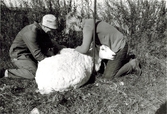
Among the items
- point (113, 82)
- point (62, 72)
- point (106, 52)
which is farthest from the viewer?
point (113, 82)

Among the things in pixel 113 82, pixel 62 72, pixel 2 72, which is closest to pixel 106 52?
pixel 113 82

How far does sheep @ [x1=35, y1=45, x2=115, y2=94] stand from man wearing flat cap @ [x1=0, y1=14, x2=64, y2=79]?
28 centimetres

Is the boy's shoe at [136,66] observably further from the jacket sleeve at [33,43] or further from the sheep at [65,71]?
the jacket sleeve at [33,43]

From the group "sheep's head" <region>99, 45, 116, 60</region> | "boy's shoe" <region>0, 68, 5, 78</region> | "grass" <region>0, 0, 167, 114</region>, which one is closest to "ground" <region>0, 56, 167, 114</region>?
"grass" <region>0, 0, 167, 114</region>

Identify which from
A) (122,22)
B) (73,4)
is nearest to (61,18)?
(73,4)

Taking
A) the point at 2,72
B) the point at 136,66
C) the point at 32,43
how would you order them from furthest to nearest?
the point at 136,66 < the point at 2,72 < the point at 32,43

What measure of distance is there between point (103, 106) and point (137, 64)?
130cm

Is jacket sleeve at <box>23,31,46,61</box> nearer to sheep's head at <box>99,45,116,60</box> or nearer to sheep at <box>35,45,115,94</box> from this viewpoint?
sheep at <box>35,45,115,94</box>

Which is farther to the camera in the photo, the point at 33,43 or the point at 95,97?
the point at 33,43

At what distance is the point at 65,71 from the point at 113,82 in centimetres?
96

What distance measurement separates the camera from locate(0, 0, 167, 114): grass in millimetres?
3045

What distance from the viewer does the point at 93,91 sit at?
3404 millimetres

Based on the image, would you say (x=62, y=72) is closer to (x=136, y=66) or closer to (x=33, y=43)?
(x=33, y=43)

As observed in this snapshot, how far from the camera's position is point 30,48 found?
11.5 ft
